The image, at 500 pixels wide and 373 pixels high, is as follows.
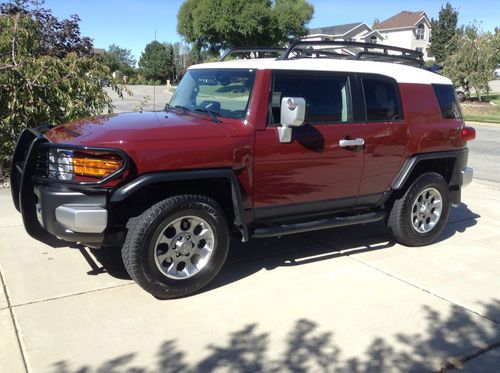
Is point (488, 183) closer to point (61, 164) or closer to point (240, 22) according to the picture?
point (61, 164)

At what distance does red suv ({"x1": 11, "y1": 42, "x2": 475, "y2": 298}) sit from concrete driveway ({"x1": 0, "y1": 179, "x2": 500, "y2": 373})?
0.36m

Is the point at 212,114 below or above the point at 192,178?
above

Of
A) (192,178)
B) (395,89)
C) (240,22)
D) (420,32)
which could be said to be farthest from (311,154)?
(420,32)

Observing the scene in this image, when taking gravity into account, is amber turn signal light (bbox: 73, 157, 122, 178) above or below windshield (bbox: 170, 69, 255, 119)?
below

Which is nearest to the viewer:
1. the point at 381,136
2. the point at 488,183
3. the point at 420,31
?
the point at 381,136

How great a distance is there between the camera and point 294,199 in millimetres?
4609

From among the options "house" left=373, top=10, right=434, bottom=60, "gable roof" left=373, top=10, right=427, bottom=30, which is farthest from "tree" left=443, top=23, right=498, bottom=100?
"gable roof" left=373, top=10, right=427, bottom=30

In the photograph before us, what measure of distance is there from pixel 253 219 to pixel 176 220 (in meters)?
0.79

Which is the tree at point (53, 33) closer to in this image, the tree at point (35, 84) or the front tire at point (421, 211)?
the tree at point (35, 84)

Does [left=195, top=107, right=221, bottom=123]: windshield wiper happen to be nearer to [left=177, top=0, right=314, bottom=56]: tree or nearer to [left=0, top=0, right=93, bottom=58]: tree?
[left=0, top=0, right=93, bottom=58]: tree

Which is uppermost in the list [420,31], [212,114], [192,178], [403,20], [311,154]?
[403,20]

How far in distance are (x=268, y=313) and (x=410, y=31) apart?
7871 centimetres

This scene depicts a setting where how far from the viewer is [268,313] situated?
3883 millimetres

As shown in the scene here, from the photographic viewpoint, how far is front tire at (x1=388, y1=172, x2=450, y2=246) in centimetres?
536
